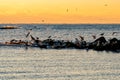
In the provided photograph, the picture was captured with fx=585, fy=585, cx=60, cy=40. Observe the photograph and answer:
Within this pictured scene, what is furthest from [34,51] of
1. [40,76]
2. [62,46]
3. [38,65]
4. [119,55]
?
[40,76]

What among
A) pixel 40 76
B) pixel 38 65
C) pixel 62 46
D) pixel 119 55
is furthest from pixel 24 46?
pixel 40 76

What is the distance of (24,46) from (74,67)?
26.9m

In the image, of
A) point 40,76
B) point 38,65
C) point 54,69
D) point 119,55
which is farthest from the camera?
point 119,55

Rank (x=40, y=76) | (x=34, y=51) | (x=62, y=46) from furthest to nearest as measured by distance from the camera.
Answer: (x=62, y=46)
(x=34, y=51)
(x=40, y=76)

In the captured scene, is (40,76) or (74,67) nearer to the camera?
(40,76)

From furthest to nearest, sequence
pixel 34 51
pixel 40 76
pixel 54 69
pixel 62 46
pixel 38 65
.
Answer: pixel 62 46 → pixel 34 51 → pixel 38 65 → pixel 54 69 → pixel 40 76

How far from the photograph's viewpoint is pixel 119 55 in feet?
216

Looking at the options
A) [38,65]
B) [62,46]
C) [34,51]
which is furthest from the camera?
[62,46]

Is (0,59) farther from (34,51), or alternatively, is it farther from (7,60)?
(34,51)

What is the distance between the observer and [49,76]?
46.6 meters

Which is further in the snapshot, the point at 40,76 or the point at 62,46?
the point at 62,46

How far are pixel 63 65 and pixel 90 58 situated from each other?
806cm

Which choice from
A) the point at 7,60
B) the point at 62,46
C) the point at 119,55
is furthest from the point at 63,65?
the point at 62,46

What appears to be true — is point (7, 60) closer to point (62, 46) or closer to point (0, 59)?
point (0, 59)
